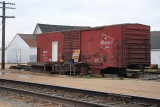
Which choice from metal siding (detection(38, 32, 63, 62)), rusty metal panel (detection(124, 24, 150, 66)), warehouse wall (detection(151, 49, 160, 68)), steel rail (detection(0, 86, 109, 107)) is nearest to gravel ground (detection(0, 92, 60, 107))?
steel rail (detection(0, 86, 109, 107))

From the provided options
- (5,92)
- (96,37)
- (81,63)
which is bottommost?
(5,92)

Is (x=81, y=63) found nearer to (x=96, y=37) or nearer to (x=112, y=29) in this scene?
(x=96, y=37)

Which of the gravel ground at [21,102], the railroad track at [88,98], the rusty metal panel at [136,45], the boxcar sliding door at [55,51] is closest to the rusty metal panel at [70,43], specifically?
the boxcar sliding door at [55,51]

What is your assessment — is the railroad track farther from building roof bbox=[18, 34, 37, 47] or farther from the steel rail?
building roof bbox=[18, 34, 37, 47]

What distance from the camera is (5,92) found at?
36.8 ft

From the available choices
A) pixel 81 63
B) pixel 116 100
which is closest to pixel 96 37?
pixel 81 63

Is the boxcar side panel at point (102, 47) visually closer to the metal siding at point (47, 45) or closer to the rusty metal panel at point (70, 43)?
the rusty metal panel at point (70, 43)

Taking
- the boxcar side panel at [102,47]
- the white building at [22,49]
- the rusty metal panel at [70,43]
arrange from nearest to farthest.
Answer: the boxcar side panel at [102,47] < the rusty metal panel at [70,43] < the white building at [22,49]

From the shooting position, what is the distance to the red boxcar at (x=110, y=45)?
54.3 feet

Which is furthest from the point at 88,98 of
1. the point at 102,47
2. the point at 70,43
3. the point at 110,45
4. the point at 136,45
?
the point at 70,43

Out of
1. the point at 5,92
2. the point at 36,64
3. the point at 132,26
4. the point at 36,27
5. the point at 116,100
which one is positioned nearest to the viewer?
the point at 116,100

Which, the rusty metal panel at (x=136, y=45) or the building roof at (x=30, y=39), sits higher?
the building roof at (x=30, y=39)

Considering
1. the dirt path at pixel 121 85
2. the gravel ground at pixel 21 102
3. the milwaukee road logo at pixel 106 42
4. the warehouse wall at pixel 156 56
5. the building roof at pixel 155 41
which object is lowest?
the gravel ground at pixel 21 102

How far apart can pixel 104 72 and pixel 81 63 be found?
78.0 inches
